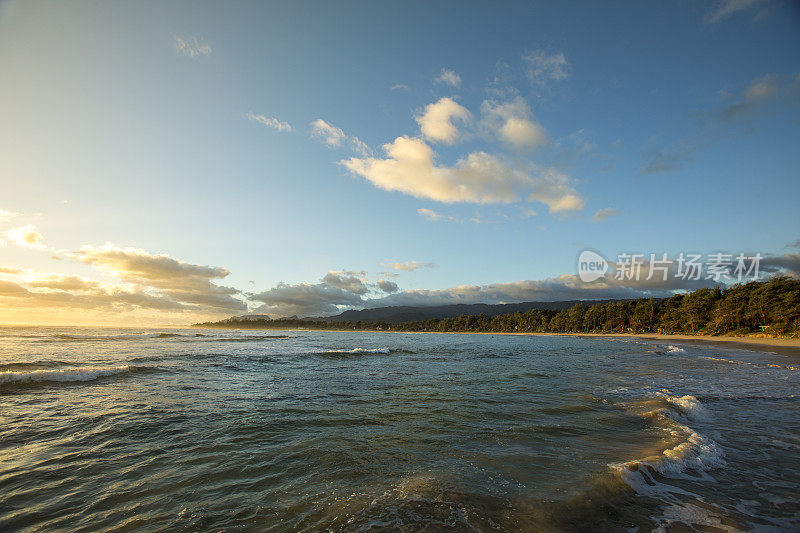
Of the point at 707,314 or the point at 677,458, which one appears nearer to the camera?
the point at 677,458

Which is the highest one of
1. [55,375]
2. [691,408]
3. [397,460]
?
[691,408]

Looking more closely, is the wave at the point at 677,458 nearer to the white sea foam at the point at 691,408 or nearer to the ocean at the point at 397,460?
the ocean at the point at 397,460

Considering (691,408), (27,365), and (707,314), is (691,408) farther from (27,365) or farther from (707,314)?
(707,314)

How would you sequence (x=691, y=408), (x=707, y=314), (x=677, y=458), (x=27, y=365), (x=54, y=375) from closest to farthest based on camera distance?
1. (x=677, y=458)
2. (x=691, y=408)
3. (x=54, y=375)
4. (x=27, y=365)
5. (x=707, y=314)

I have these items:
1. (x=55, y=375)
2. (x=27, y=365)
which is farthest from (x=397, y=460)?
(x=27, y=365)

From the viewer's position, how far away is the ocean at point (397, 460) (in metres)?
5.52

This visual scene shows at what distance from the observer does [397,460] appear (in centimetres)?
785

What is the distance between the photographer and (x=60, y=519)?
18.1 feet

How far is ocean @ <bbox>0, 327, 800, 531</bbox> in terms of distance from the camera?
552cm

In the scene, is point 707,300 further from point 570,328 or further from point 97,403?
point 97,403

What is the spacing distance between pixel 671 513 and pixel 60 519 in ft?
33.4

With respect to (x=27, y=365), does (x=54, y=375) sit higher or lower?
higher

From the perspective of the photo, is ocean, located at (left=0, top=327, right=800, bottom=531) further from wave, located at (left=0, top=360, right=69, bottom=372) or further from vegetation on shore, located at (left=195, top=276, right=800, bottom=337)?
vegetation on shore, located at (left=195, top=276, right=800, bottom=337)

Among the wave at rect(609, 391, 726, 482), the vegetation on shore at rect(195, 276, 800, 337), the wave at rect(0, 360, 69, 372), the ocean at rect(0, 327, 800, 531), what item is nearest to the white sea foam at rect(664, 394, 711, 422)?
the ocean at rect(0, 327, 800, 531)
